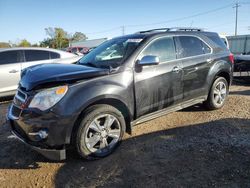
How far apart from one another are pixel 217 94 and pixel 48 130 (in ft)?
13.2

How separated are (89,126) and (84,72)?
0.78 meters

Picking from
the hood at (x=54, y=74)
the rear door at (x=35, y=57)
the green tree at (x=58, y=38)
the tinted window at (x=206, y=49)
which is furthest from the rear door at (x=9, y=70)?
the green tree at (x=58, y=38)

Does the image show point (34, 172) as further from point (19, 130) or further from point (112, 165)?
point (112, 165)

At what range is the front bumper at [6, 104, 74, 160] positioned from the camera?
3223mm

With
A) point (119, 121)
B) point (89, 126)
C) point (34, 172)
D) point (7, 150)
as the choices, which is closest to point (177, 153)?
point (119, 121)

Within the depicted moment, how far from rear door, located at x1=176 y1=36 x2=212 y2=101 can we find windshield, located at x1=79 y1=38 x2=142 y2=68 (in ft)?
3.31

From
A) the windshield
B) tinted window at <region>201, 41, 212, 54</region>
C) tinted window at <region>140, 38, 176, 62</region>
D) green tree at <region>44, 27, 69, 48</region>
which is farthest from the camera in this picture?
green tree at <region>44, 27, 69, 48</region>

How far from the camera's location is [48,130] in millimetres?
3229

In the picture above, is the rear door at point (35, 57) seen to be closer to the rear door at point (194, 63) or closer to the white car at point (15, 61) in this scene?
the white car at point (15, 61)

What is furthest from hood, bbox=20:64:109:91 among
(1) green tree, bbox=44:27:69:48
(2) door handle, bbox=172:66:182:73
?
(1) green tree, bbox=44:27:69:48

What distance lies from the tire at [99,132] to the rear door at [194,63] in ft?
5.59

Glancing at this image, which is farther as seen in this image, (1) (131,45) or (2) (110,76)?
(1) (131,45)

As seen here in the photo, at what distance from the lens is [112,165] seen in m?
3.55

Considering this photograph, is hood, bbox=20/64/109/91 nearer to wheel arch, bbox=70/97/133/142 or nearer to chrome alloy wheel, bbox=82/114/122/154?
wheel arch, bbox=70/97/133/142
